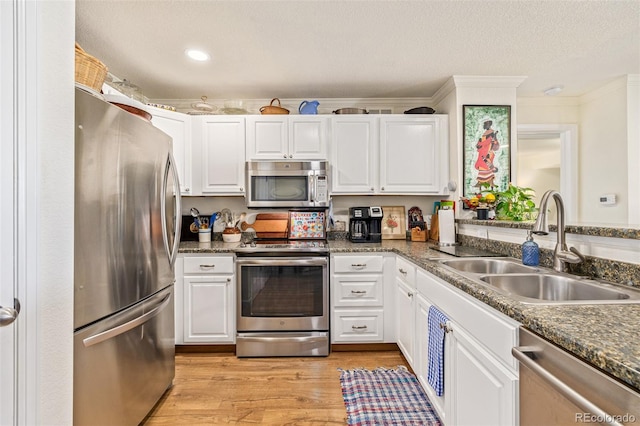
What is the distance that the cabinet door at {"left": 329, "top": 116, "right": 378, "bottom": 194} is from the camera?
287 centimetres

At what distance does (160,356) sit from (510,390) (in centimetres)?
176

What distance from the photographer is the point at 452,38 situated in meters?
2.06

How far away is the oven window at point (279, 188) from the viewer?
9.17 feet

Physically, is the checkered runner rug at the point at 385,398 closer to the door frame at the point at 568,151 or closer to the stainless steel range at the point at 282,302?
the stainless steel range at the point at 282,302

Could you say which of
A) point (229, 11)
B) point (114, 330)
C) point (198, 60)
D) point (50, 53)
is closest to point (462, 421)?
point (114, 330)

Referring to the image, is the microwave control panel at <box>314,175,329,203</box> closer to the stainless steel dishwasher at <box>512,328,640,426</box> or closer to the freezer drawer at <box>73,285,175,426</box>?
the freezer drawer at <box>73,285,175,426</box>

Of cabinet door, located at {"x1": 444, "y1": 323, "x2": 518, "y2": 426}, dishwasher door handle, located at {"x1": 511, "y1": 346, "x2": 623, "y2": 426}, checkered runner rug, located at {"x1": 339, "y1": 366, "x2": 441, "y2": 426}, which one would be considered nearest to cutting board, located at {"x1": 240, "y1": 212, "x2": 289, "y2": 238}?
checkered runner rug, located at {"x1": 339, "y1": 366, "x2": 441, "y2": 426}

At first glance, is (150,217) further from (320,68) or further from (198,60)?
(320,68)

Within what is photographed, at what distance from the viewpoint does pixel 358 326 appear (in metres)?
2.50

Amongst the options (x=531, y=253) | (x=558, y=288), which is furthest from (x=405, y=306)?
(x=558, y=288)

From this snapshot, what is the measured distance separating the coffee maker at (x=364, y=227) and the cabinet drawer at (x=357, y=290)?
48 centimetres

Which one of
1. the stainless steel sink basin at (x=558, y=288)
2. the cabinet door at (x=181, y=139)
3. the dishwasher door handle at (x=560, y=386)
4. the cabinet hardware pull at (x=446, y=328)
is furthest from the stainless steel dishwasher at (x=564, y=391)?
the cabinet door at (x=181, y=139)

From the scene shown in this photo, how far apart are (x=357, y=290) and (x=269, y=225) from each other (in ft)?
3.66

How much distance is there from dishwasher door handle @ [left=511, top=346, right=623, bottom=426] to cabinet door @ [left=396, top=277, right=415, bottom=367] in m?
1.09
